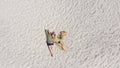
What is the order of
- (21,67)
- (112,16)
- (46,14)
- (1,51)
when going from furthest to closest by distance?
(46,14) < (112,16) < (1,51) < (21,67)

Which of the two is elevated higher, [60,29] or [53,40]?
[60,29]

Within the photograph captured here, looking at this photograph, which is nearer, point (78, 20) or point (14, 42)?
point (14, 42)

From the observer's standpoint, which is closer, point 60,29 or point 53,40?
point 53,40

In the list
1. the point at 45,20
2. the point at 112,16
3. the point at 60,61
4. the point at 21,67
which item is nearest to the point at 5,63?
the point at 21,67

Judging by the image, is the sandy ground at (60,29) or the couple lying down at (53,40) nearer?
the sandy ground at (60,29)

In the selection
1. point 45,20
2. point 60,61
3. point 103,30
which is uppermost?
point 45,20

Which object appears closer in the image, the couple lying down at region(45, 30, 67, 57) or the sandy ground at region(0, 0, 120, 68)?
the sandy ground at region(0, 0, 120, 68)

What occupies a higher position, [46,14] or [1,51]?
[46,14]

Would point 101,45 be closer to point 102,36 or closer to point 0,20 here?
point 102,36
